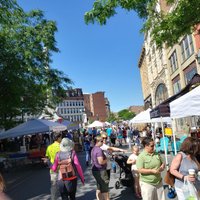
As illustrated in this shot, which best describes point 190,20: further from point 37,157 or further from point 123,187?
point 37,157

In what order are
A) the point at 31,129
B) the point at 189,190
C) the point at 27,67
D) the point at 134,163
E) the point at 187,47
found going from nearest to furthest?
the point at 189,190 < the point at 134,163 < the point at 31,129 < the point at 27,67 < the point at 187,47

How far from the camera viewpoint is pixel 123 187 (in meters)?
9.52

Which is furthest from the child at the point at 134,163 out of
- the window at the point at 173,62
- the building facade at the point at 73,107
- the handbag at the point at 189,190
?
the building facade at the point at 73,107

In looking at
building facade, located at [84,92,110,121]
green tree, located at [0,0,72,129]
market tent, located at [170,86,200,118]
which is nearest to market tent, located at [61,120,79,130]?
green tree, located at [0,0,72,129]

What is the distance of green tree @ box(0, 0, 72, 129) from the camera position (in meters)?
18.0

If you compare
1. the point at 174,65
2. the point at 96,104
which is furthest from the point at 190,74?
the point at 96,104

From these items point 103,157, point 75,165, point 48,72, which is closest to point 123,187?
point 103,157

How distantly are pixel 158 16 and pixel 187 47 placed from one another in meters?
19.7

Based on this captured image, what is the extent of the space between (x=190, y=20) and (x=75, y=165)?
4784 mm

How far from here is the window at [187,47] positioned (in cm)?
2631

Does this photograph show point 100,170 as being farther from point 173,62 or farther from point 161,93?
point 161,93

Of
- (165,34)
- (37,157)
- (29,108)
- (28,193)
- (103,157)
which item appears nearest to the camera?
(103,157)

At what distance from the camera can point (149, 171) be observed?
5.26 meters

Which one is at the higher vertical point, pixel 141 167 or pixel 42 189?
pixel 141 167
